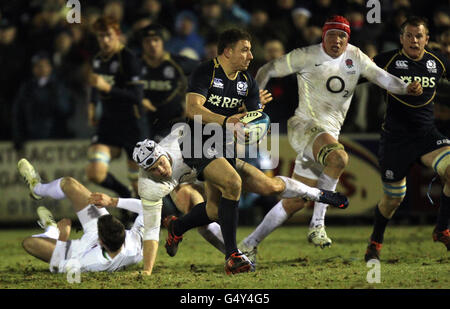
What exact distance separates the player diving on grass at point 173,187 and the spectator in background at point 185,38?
601cm

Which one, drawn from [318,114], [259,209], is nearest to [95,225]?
[318,114]

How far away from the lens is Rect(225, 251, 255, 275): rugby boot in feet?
27.1

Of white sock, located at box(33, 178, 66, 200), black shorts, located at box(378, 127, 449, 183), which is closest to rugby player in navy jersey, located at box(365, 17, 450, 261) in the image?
black shorts, located at box(378, 127, 449, 183)

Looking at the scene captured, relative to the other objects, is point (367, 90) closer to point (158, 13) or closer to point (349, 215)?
point (349, 215)

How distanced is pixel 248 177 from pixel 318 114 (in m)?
1.44

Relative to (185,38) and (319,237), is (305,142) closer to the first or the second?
(319,237)

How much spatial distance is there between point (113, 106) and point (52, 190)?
2.83 meters

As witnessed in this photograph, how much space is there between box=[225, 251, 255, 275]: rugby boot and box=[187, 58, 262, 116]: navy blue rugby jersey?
149 cm

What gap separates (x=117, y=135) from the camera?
12258 mm

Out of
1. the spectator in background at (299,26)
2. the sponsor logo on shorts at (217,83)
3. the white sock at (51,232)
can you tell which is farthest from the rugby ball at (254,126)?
the spectator in background at (299,26)

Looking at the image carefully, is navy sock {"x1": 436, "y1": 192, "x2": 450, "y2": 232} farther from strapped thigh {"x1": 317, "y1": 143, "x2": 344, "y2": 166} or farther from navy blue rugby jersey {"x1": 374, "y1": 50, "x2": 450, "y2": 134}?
strapped thigh {"x1": 317, "y1": 143, "x2": 344, "y2": 166}

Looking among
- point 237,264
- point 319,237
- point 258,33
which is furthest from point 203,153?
point 258,33

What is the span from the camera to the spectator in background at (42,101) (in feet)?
47.6

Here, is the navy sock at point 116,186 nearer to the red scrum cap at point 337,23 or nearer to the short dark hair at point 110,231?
the short dark hair at point 110,231
